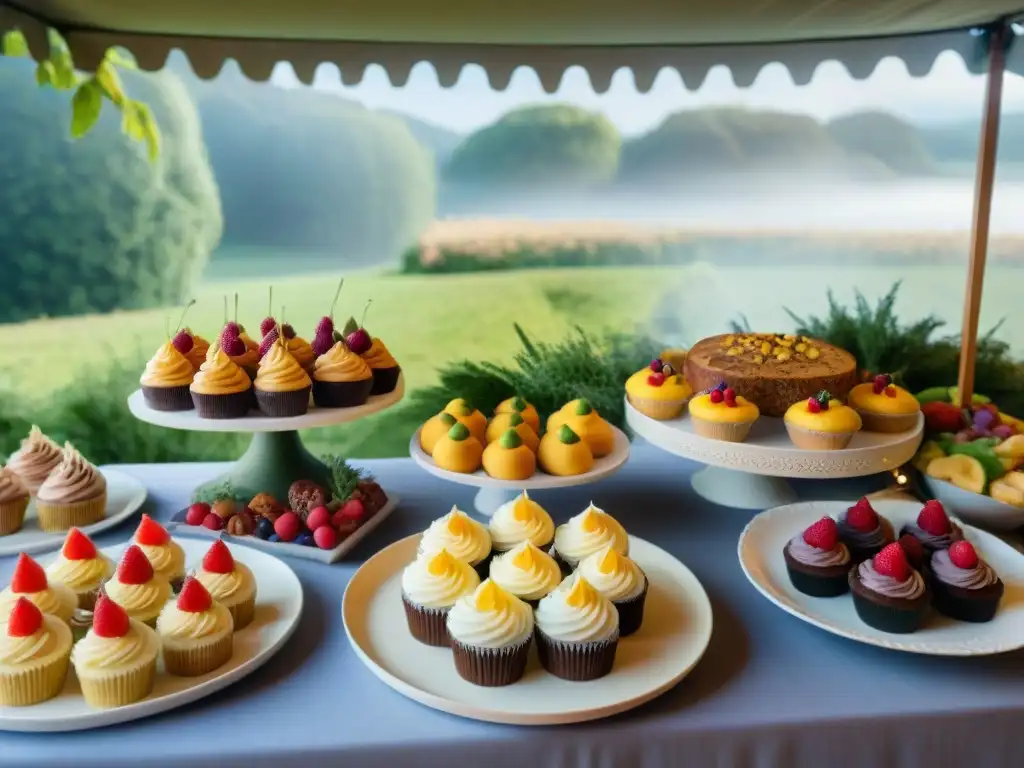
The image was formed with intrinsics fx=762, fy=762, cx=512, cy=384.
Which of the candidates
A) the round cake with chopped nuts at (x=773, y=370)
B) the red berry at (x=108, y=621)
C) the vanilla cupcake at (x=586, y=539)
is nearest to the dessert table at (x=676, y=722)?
the red berry at (x=108, y=621)

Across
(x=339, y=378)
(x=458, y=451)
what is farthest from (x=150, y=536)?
(x=458, y=451)

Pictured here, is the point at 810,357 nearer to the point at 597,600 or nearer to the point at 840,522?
the point at 840,522

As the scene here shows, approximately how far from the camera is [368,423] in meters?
3.10

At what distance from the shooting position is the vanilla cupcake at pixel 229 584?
115 cm

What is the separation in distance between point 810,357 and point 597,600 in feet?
2.99

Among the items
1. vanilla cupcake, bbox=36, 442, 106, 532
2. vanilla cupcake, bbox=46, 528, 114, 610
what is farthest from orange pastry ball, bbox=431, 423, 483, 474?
vanilla cupcake, bbox=36, 442, 106, 532

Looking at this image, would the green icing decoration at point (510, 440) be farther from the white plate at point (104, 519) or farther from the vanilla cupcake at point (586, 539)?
the white plate at point (104, 519)

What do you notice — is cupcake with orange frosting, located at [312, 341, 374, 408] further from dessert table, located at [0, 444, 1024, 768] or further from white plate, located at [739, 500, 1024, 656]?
white plate, located at [739, 500, 1024, 656]

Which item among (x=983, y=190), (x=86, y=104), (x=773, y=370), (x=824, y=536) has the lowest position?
(x=824, y=536)

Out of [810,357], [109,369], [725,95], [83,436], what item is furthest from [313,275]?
[810,357]

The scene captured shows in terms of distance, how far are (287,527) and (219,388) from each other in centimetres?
29

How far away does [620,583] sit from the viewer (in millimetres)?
1143

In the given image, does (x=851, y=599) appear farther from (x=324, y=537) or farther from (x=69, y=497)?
(x=69, y=497)

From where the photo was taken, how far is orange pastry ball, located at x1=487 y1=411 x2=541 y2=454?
154 cm
